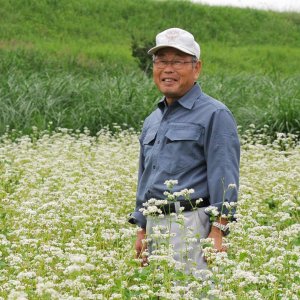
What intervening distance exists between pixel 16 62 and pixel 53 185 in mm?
10801

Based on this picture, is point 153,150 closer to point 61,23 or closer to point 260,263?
point 260,263

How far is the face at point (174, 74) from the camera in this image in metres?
4.37

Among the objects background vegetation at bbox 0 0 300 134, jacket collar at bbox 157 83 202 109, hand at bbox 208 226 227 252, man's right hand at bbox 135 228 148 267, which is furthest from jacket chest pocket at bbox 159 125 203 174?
background vegetation at bbox 0 0 300 134

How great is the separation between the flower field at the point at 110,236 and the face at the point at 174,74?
77 cm

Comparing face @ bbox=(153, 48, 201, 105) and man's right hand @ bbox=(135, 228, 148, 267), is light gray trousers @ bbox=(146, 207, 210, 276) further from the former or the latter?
face @ bbox=(153, 48, 201, 105)

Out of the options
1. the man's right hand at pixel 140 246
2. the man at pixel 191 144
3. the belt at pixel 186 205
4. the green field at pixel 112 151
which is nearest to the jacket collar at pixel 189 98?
the man at pixel 191 144

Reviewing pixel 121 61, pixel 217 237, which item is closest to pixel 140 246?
pixel 217 237

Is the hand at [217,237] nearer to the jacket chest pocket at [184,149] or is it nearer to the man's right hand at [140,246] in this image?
the jacket chest pocket at [184,149]

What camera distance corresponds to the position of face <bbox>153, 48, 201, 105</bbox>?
437 cm

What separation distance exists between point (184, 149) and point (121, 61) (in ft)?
70.4

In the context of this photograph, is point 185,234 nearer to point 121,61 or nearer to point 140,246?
point 140,246

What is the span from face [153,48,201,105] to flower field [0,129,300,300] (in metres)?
0.77

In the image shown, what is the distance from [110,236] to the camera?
479cm

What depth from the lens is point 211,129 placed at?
14.1 ft
